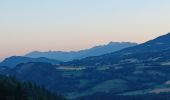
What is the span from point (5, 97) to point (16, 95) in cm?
593

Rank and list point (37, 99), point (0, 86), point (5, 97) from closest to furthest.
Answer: point (5, 97) < point (0, 86) < point (37, 99)

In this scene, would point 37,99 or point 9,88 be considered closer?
point 9,88

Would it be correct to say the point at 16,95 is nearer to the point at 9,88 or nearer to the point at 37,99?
the point at 9,88

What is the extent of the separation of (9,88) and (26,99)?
1014 centimetres

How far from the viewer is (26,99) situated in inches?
6447

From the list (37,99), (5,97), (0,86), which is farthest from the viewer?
(37,99)

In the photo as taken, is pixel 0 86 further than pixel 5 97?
Yes

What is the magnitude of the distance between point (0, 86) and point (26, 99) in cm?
1201

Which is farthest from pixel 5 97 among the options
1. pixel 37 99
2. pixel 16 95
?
pixel 37 99

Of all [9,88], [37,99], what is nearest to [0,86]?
[9,88]

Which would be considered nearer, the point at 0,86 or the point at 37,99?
the point at 0,86

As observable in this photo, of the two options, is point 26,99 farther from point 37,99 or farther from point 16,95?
point 37,99

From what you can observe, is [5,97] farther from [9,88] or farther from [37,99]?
[37,99]

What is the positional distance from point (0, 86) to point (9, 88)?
309cm
